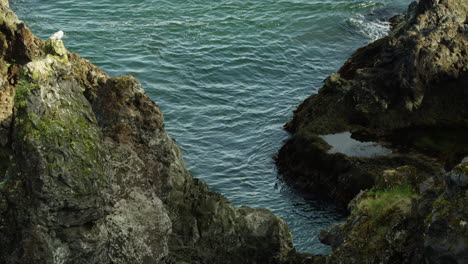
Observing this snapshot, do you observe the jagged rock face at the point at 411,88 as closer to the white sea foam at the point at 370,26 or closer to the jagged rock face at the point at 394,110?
the jagged rock face at the point at 394,110

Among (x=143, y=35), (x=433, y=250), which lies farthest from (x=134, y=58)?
(x=433, y=250)

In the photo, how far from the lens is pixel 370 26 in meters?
40.7

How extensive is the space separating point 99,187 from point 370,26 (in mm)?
30704

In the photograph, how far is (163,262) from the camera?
14.2m

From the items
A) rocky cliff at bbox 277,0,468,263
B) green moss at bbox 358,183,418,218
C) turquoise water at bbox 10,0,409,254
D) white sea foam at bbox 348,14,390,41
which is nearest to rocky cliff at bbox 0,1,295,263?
green moss at bbox 358,183,418,218

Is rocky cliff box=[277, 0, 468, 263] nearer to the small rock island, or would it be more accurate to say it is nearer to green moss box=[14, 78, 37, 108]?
the small rock island

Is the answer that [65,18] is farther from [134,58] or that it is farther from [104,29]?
[134,58]

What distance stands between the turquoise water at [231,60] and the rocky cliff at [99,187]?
465 cm

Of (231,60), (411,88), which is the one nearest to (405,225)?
(411,88)

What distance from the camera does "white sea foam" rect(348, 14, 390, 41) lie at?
39.2m

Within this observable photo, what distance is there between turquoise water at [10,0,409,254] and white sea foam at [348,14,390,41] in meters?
0.06

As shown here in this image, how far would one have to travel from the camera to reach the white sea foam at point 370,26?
39153 mm

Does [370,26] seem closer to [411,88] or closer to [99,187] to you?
[411,88]

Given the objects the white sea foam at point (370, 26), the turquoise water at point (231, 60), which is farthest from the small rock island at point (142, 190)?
the white sea foam at point (370, 26)
